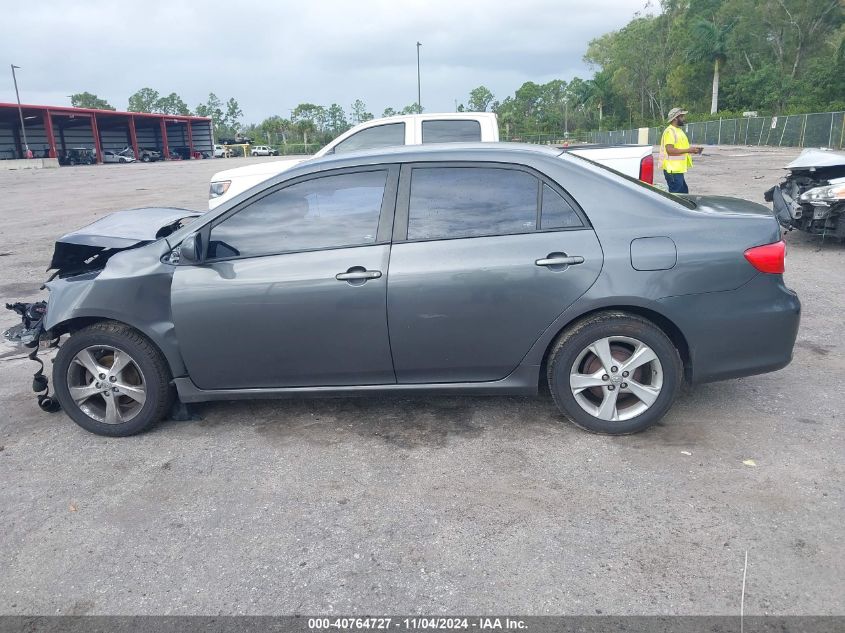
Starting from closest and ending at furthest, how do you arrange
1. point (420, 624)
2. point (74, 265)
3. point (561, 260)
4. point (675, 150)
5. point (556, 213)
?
point (420, 624) < point (561, 260) < point (556, 213) < point (74, 265) < point (675, 150)

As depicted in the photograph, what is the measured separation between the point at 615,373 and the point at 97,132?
69653mm

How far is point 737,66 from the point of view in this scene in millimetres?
72938

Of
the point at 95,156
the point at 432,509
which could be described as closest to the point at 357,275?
the point at 432,509

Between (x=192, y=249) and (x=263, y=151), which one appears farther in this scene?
(x=263, y=151)

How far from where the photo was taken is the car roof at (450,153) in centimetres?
402

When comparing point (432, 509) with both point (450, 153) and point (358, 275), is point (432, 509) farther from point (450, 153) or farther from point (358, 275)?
point (450, 153)

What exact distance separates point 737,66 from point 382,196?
81.4 metres

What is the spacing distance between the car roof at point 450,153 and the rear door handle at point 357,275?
71 centimetres

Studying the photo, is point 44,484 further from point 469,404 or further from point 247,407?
point 469,404

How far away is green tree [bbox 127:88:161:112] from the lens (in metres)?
154

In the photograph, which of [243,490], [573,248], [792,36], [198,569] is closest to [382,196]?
[573,248]

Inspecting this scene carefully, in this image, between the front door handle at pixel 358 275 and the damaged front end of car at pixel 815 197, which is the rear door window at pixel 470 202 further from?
the damaged front end of car at pixel 815 197

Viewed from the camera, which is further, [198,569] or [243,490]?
[243,490]

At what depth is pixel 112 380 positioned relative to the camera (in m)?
4.20
